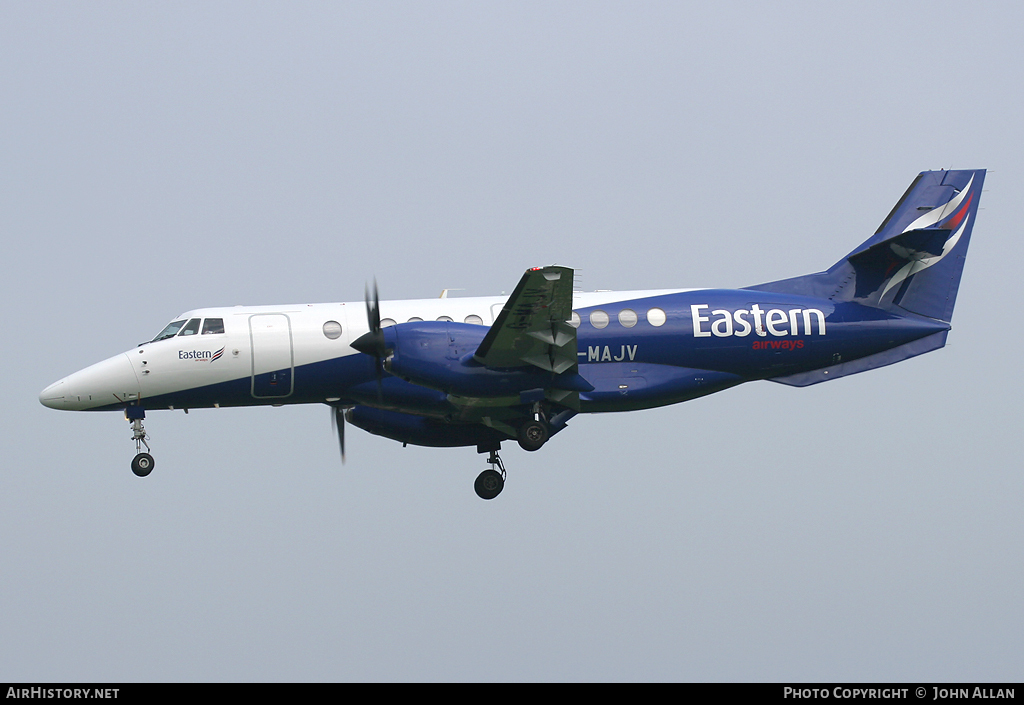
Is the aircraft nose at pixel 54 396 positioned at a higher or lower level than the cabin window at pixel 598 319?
lower

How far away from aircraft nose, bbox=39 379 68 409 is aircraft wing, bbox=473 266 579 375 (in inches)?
318

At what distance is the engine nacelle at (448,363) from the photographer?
838 inches

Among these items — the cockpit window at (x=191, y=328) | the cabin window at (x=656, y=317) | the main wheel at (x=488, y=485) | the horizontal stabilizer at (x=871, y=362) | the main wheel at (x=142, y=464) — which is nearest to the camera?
the cockpit window at (x=191, y=328)

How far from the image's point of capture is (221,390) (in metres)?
23.3

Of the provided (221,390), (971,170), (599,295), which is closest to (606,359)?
(599,295)

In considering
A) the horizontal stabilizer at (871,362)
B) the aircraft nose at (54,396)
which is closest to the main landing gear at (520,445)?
the horizontal stabilizer at (871,362)

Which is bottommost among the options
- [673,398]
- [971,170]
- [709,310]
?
[673,398]

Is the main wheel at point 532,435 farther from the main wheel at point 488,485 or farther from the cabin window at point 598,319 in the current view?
the cabin window at point 598,319

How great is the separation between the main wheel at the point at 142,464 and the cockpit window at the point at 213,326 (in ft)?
8.91

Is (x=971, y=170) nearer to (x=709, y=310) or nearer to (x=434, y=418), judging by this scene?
(x=709, y=310)

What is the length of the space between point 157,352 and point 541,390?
737 cm

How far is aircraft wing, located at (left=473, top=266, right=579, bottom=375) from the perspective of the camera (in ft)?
67.8

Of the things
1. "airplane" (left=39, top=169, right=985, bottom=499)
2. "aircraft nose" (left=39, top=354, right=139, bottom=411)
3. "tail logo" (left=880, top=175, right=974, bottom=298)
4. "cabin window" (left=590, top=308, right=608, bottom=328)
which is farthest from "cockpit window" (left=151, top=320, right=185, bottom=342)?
"tail logo" (left=880, top=175, right=974, bottom=298)

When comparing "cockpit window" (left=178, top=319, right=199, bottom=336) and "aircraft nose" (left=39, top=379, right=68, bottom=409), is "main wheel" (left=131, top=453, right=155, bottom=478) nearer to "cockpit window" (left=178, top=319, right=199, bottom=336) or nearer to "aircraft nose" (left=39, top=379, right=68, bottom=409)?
"aircraft nose" (left=39, top=379, right=68, bottom=409)
